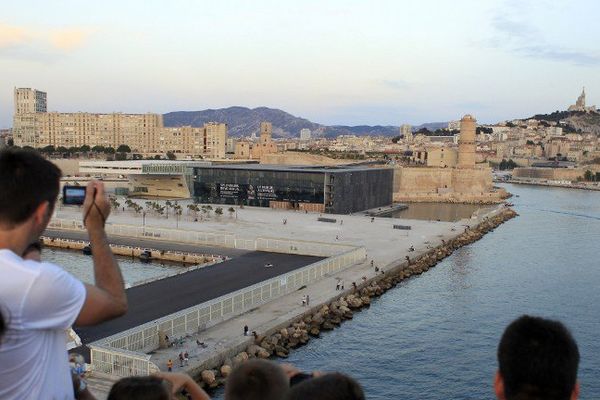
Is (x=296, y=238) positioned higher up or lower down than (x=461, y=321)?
higher up

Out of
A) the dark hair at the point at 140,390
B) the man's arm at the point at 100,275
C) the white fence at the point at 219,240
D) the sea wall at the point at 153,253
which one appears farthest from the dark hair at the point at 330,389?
the white fence at the point at 219,240

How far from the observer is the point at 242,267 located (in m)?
19.9

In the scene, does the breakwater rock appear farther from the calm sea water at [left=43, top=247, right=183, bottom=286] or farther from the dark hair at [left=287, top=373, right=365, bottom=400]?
the calm sea water at [left=43, top=247, right=183, bottom=286]

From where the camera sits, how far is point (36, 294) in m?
1.52

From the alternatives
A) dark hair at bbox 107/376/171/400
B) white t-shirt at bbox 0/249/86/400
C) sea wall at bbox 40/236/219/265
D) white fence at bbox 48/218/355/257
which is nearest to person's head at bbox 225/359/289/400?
dark hair at bbox 107/376/171/400

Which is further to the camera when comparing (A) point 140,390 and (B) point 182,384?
(B) point 182,384

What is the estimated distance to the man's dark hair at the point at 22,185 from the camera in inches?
64.0

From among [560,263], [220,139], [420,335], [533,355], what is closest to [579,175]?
[220,139]

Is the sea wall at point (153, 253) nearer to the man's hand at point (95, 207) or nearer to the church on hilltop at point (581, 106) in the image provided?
the man's hand at point (95, 207)

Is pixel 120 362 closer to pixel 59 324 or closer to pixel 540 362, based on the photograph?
pixel 59 324

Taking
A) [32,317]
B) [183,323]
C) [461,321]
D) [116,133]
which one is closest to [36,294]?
[32,317]

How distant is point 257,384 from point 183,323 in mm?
11066

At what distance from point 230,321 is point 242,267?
6.09 m

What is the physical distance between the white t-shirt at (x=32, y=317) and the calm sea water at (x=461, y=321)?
9847 millimetres
